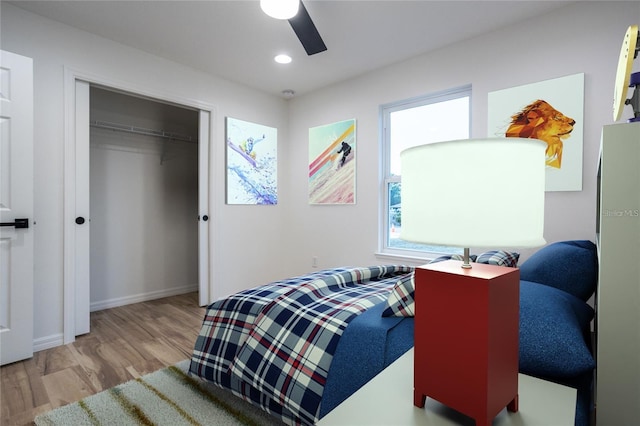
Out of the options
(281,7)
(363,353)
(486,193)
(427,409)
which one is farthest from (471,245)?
(281,7)

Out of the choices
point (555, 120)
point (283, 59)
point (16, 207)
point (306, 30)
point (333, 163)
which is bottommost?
point (16, 207)

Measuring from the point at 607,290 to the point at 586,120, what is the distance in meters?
1.90

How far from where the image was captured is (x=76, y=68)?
262 cm

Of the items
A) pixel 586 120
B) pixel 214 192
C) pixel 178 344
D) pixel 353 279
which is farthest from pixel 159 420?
pixel 586 120

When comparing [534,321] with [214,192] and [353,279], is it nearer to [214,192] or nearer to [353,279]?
[353,279]

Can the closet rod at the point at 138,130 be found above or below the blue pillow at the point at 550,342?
above

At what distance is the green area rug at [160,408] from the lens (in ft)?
5.25

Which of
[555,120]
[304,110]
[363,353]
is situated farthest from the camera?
[304,110]

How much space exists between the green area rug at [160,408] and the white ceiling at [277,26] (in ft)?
8.22

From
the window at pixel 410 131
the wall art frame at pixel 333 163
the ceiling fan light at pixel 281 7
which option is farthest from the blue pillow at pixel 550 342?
the wall art frame at pixel 333 163

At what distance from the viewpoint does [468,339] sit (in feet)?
2.25

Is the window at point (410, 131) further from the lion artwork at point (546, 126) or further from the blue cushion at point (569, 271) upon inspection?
the blue cushion at point (569, 271)

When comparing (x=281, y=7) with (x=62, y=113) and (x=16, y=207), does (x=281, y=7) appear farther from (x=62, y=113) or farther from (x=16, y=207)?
(x=16, y=207)

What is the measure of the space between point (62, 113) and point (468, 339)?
3165 mm
